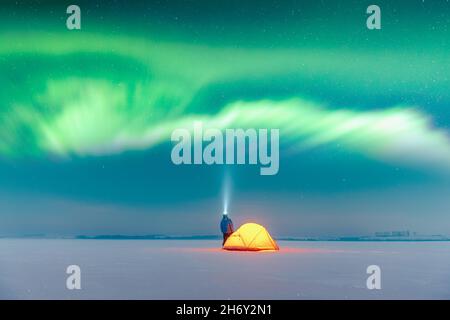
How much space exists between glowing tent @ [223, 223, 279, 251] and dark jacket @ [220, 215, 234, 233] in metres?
0.28

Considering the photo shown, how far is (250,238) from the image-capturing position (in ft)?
93.8

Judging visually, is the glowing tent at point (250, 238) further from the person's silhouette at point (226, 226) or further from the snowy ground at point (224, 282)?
the snowy ground at point (224, 282)

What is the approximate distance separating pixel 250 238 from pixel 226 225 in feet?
4.49

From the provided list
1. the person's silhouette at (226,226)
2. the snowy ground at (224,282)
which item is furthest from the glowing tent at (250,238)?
the snowy ground at (224,282)

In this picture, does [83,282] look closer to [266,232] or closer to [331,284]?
[331,284]

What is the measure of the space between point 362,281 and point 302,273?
229 centimetres

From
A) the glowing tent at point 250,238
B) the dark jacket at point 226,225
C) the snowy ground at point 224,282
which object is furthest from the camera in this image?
the dark jacket at point 226,225

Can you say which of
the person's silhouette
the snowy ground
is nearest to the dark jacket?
the person's silhouette

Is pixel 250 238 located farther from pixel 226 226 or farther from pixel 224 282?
pixel 224 282

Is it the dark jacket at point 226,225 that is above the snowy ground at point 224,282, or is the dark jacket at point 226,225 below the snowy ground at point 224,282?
above

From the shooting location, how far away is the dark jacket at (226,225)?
28.9 m

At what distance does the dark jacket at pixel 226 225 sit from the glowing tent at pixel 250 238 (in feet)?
0.90
